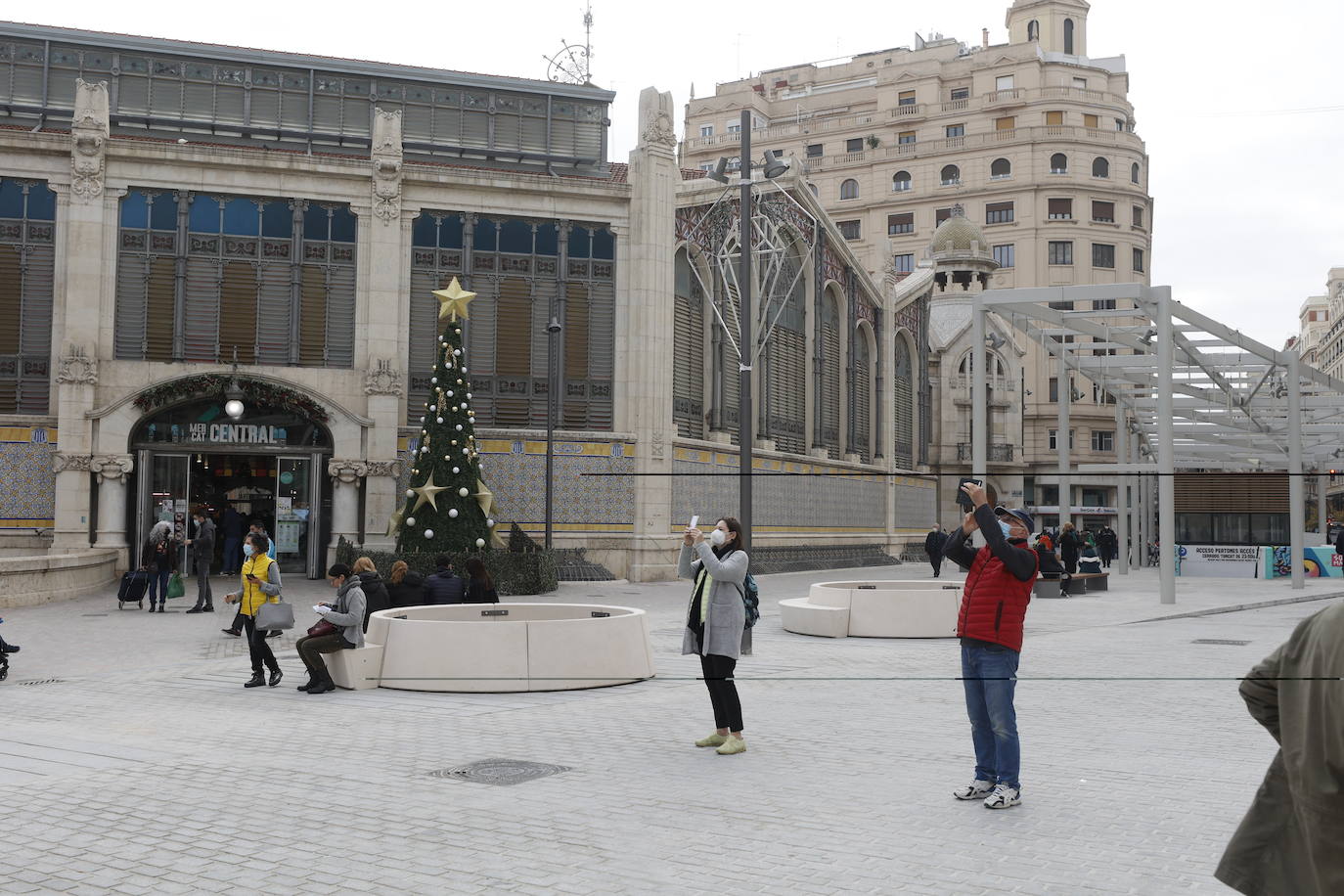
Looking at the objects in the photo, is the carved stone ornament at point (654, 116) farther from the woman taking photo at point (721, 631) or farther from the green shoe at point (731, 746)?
the green shoe at point (731, 746)

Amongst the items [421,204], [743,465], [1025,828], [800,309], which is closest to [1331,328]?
[800,309]

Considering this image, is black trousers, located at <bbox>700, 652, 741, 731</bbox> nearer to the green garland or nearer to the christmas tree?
the christmas tree

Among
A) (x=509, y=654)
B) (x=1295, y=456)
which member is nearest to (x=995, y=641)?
(x=509, y=654)

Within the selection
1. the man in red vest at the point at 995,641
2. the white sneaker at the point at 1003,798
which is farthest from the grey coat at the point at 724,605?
the white sneaker at the point at 1003,798

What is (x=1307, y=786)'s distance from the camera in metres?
3.41

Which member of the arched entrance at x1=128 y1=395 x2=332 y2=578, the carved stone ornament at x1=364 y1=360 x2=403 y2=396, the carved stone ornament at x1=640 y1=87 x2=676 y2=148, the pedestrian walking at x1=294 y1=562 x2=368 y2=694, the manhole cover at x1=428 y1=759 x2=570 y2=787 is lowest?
the manhole cover at x1=428 y1=759 x2=570 y2=787

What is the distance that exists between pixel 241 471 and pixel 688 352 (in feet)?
38.4

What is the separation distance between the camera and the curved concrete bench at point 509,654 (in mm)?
12758

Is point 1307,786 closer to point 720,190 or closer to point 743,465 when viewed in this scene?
point 743,465

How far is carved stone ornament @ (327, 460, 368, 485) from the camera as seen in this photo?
29125 mm

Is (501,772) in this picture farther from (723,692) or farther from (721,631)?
(721,631)

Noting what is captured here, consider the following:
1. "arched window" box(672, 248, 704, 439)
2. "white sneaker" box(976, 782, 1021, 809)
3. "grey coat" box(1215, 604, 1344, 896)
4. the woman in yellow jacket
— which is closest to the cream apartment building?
"arched window" box(672, 248, 704, 439)

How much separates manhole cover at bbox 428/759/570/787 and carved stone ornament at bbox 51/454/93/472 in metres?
22.1

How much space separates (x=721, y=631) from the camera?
9312 millimetres
